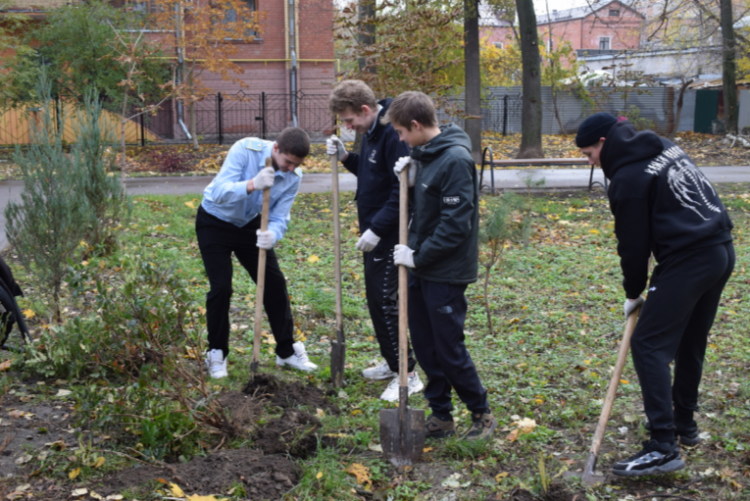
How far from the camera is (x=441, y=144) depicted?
11.1 feet

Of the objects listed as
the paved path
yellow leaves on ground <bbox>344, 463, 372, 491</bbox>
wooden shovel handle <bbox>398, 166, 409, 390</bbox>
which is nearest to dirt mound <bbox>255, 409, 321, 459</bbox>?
yellow leaves on ground <bbox>344, 463, 372, 491</bbox>

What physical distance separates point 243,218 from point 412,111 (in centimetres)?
153

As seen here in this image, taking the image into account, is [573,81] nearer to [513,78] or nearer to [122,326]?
[513,78]

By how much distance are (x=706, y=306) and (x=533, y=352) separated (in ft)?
6.48

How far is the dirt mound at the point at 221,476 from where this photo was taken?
3078mm

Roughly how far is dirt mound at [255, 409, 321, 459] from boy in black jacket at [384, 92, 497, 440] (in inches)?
30.3

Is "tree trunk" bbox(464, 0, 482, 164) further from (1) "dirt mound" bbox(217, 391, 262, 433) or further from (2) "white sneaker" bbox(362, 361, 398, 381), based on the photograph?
(1) "dirt mound" bbox(217, 391, 262, 433)

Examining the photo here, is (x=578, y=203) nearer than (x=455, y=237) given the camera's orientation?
No

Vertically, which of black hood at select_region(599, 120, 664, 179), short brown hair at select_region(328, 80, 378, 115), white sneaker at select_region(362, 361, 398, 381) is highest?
short brown hair at select_region(328, 80, 378, 115)

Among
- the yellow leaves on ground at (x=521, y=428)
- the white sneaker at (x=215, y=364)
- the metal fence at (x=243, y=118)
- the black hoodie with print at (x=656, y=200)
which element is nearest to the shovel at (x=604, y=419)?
the black hoodie with print at (x=656, y=200)

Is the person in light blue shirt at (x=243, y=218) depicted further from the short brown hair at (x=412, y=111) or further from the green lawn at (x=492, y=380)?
the short brown hair at (x=412, y=111)

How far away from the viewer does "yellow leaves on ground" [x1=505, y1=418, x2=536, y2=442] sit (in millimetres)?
3688

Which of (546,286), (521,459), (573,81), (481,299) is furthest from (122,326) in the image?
(573,81)

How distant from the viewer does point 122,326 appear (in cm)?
372
